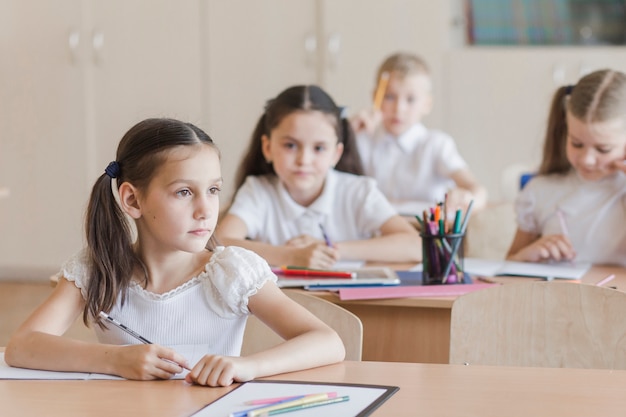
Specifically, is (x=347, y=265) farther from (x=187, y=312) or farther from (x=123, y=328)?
(x=123, y=328)

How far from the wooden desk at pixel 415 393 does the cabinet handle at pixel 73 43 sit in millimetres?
3886

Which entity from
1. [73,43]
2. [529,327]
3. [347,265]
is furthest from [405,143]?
[529,327]

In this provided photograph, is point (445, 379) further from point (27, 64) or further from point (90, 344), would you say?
point (27, 64)

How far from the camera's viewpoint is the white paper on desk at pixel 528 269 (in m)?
2.50

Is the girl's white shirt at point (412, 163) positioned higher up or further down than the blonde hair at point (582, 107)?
further down

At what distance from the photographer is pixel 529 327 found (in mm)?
1926

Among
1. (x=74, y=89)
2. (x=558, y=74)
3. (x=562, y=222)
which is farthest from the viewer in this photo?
(x=74, y=89)

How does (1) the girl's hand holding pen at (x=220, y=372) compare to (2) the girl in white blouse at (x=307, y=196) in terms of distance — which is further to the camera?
(2) the girl in white blouse at (x=307, y=196)

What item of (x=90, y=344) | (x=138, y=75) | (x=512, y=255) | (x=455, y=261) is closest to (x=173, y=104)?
(x=138, y=75)

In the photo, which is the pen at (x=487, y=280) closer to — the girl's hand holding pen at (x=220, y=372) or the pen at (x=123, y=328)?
the pen at (x=123, y=328)

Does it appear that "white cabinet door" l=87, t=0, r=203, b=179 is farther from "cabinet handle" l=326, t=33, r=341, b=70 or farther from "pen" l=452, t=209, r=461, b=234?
"pen" l=452, t=209, r=461, b=234

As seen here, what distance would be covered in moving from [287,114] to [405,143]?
55.1 inches

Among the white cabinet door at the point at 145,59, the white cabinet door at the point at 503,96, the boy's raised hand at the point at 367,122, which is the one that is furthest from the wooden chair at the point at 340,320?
the white cabinet door at the point at 145,59

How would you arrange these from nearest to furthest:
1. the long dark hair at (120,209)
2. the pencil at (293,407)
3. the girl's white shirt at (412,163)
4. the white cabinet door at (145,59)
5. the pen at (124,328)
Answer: the pencil at (293,407) < the pen at (124,328) < the long dark hair at (120,209) < the girl's white shirt at (412,163) < the white cabinet door at (145,59)
